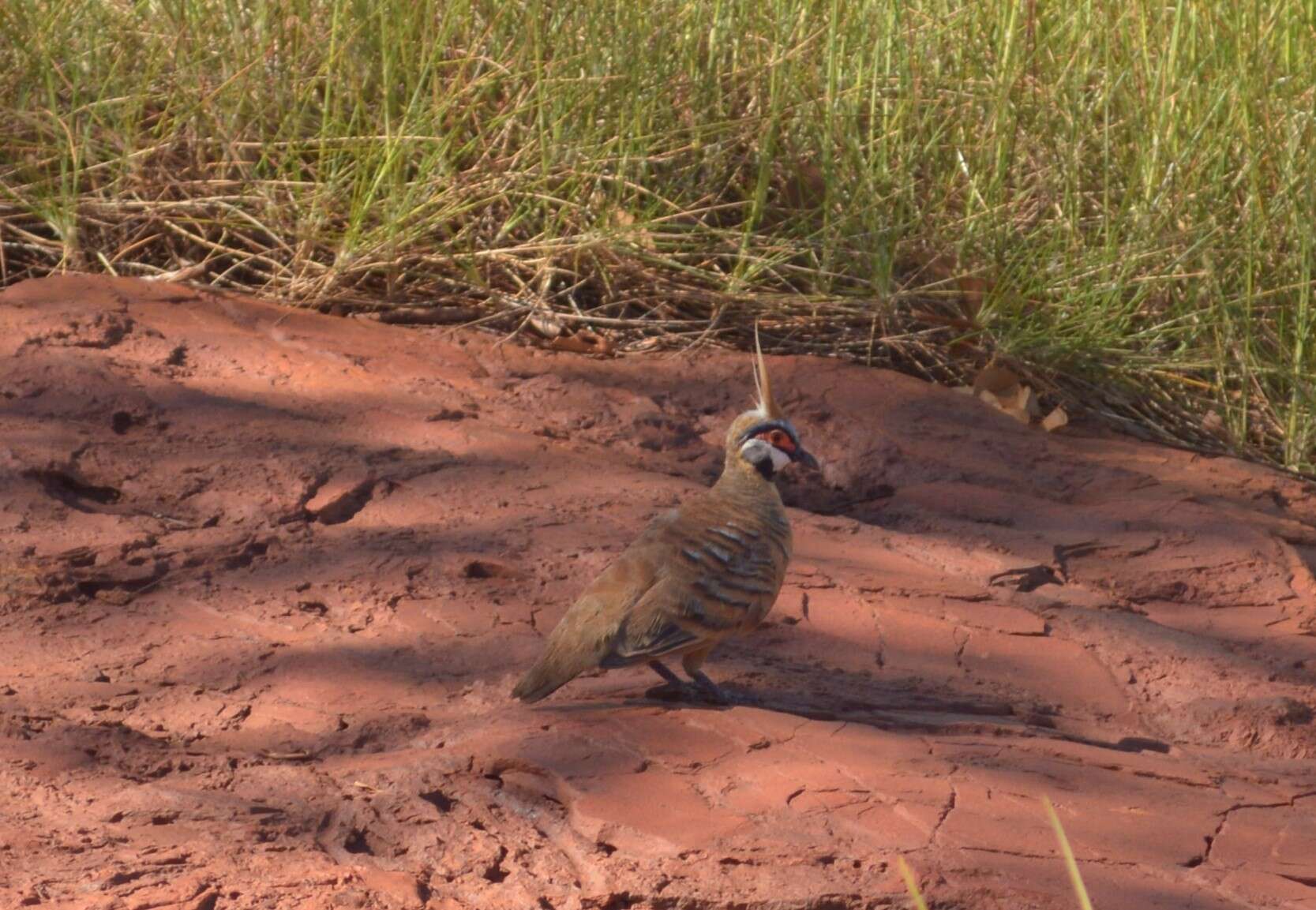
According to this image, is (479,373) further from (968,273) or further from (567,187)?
(968,273)

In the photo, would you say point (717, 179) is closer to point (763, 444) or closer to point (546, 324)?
point (546, 324)

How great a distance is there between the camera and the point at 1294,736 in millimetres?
3277

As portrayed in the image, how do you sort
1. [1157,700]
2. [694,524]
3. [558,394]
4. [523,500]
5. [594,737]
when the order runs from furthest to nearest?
[558,394] < [523,500] < [1157,700] < [694,524] < [594,737]

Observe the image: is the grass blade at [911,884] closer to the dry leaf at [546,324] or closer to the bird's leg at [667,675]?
the bird's leg at [667,675]

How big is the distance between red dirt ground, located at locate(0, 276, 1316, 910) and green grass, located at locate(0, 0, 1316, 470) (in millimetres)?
291

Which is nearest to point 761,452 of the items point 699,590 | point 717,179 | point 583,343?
point 699,590

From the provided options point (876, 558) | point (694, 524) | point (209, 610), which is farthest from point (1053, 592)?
point (209, 610)

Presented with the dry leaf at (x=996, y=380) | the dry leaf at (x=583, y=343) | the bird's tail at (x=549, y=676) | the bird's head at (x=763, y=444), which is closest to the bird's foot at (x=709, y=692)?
the bird's tail at (x=549, y=676)

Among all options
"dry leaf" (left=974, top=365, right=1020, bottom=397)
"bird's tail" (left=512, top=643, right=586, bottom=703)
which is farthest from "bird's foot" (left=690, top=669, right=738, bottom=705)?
"dry leaf" (left=974, top=365, right=1020, bottom=397)

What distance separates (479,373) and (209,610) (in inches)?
59.0

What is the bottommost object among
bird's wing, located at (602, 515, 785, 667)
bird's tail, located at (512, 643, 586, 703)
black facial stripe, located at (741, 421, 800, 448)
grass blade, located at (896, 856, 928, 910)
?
bird's tail, located at (512, 643, 586, 703)

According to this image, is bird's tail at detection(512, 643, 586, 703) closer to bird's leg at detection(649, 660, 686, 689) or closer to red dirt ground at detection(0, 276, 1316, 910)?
red dirt ground at detection(0, 276, 1316, 910)

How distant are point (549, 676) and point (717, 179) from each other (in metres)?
2.76

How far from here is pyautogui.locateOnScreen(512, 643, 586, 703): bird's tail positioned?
2809mm
